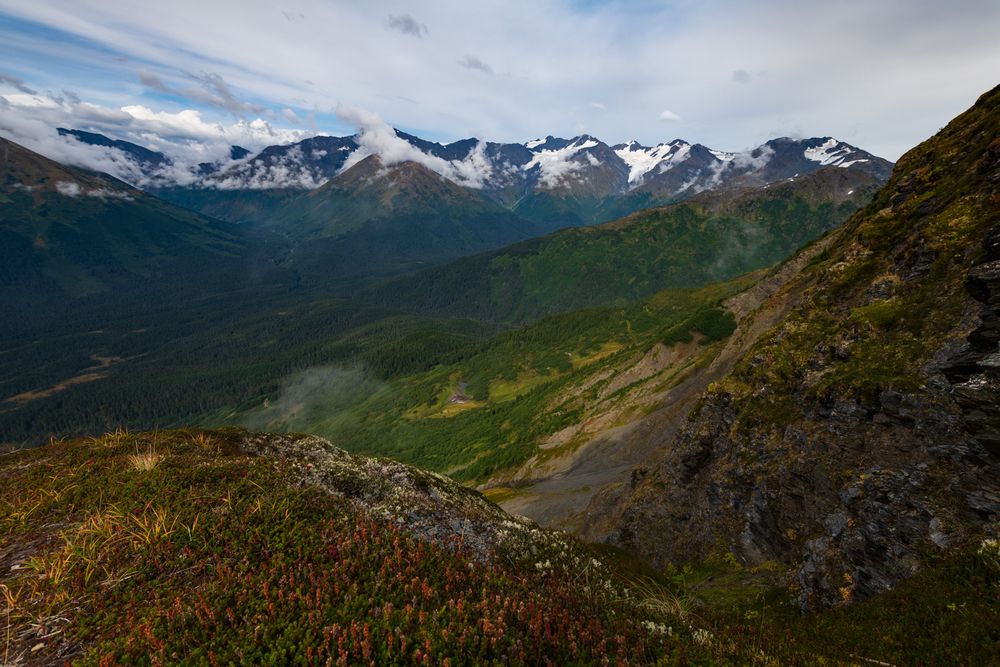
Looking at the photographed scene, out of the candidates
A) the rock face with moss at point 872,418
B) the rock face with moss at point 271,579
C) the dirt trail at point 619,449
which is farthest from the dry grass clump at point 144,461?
the dirt trail at point 619,449

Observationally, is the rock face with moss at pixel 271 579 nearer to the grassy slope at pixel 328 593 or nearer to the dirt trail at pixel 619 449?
the grassy slope at pixel 328 593

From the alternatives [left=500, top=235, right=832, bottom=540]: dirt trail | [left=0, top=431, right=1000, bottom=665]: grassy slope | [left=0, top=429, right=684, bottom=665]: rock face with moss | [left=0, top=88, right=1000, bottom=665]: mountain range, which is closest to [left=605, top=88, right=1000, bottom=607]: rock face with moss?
[left=0, top=88, right=1000, bottom=665]: mountain range

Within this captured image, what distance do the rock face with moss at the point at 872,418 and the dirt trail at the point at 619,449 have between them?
718 inches

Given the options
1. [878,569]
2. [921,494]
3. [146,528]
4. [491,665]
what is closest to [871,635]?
[878,569]

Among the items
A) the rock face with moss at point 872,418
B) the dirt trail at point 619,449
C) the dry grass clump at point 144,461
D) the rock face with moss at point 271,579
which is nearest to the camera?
the rock face with moss at point 271,579

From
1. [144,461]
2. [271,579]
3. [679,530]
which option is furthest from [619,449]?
[271,579]

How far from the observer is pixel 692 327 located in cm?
10481

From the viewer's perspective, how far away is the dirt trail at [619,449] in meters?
60.2

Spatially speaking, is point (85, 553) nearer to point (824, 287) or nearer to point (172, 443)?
point (172, 443)

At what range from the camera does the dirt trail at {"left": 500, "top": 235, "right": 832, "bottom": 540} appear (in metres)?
60.2

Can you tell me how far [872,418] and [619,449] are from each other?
5974cm

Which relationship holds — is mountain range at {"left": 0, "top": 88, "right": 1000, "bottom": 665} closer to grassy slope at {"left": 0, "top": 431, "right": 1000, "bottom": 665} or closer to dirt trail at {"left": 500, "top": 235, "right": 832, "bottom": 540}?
grassy slope at {"left": 0, "top": 431, "right": 1000, "bottom": 665}

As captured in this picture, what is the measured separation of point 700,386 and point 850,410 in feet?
164

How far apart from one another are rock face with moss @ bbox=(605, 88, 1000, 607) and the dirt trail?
718 inches
